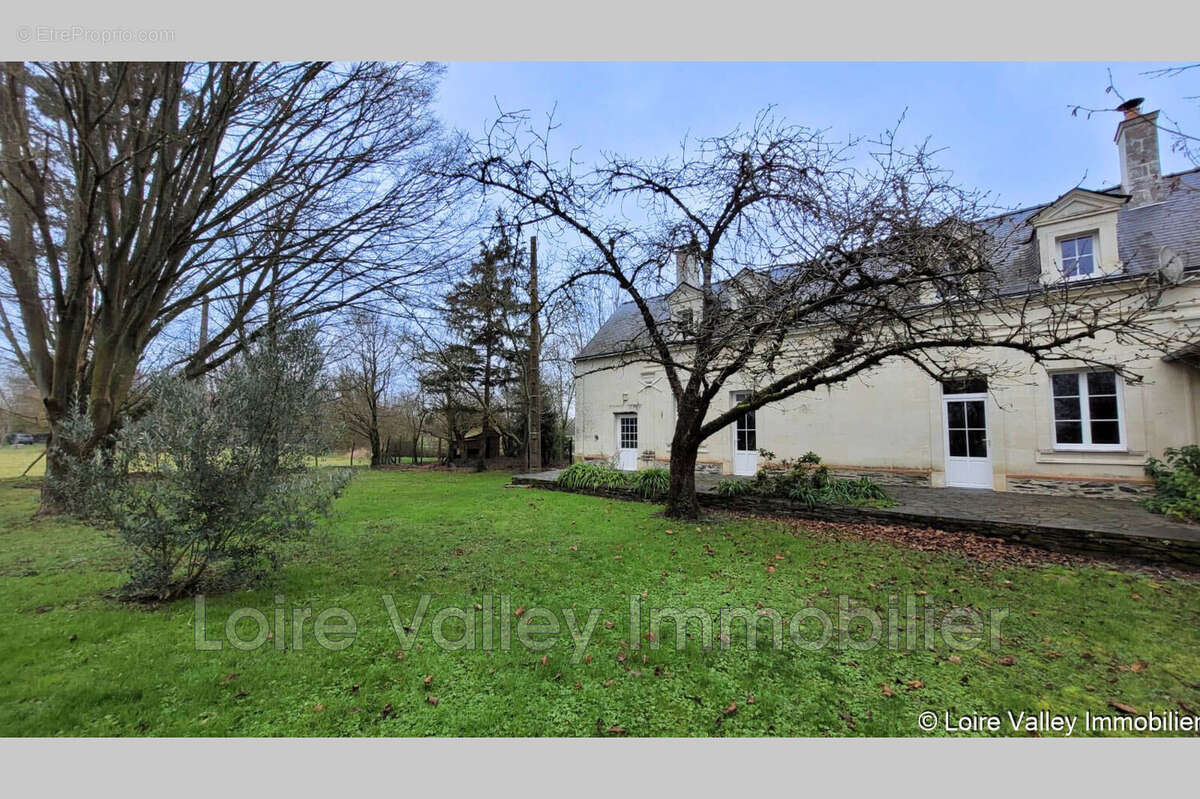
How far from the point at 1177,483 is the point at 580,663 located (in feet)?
33.2

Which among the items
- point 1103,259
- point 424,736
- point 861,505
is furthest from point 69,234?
point 1103,259

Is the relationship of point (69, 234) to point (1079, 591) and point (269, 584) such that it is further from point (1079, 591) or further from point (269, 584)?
point (1079, 591)

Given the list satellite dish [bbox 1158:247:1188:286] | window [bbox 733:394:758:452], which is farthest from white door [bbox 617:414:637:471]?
satellite dish [bbox 1158:247:1188:286]

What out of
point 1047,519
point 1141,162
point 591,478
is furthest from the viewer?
point 591,478

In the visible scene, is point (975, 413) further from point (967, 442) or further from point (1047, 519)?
point (1047, 519)

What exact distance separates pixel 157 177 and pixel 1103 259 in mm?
16999

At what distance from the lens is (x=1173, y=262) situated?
7.77 metres

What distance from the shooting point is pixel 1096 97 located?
10.8 feet

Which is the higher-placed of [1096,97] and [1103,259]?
[1103,259]

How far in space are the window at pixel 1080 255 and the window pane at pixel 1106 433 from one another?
288 cm

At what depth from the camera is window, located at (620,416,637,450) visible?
15.4m

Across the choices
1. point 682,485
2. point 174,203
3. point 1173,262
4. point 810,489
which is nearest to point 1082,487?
point 1173,262

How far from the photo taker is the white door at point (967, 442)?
9.63 meters

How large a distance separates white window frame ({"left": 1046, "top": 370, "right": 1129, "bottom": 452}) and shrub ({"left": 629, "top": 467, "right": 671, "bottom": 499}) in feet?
25.3
